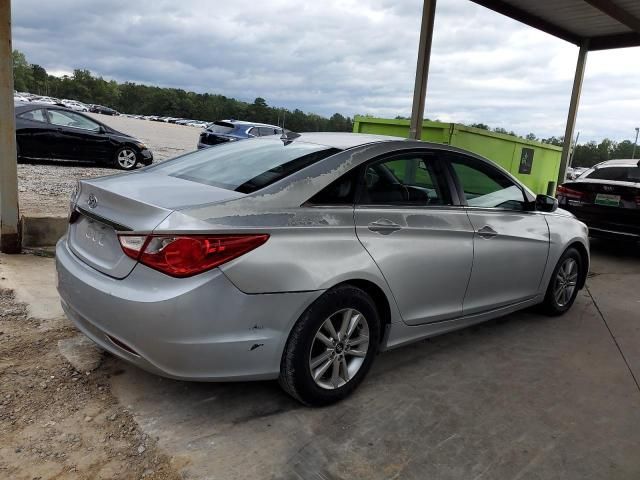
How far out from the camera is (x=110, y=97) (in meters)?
117

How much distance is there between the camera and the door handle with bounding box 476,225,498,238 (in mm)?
3639

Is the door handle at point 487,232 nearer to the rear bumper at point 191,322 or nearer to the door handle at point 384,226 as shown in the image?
the door handle at point 384,226

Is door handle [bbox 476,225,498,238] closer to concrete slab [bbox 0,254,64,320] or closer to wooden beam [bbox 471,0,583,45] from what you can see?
concrete slab [bbox 0,254,64,320]

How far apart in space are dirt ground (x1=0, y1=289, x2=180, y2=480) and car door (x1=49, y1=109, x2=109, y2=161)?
30.9ft

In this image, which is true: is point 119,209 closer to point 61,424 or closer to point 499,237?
point 61,424

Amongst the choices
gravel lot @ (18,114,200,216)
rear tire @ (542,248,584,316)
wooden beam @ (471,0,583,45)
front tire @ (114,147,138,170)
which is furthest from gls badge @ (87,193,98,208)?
front tire @ (114,147,138,170)

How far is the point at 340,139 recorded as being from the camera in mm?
3447

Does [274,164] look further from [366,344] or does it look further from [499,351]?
[499,351]

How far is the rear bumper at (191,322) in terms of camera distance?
2340 millimetres

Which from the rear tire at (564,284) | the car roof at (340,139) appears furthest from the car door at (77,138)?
the rear tire at (564,284)

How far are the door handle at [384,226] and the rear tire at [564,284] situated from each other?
222cm

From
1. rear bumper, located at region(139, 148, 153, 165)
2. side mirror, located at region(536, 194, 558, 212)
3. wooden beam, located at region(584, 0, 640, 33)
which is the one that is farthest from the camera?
rear bumper, located at region(139, 148, 153, 165)

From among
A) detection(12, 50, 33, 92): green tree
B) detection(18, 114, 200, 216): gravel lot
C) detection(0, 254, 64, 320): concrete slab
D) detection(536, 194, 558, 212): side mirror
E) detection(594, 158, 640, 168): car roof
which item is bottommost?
detection(0, 254, 64, 320): concrete slab

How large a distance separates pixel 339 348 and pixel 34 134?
1081 cm
